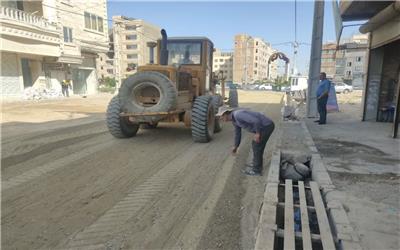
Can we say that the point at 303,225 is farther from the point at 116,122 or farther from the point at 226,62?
the point at 226,62

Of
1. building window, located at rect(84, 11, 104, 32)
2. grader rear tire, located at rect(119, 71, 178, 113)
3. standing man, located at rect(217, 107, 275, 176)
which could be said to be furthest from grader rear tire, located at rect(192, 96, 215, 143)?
building window, located at rect(84, 11, 104, 32)

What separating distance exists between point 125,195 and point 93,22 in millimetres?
26932

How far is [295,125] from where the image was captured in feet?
30.7

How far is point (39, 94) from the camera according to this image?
72.1 ft

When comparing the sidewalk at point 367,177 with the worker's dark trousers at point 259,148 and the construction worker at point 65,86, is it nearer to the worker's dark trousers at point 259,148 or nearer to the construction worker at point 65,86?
the worker's dark trousers at point 259,148

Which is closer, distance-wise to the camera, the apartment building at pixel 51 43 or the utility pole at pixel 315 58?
the utility pole at pixel 315 58

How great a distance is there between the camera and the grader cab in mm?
6754

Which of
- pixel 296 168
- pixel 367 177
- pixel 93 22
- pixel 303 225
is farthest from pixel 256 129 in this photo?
pixel 93 22

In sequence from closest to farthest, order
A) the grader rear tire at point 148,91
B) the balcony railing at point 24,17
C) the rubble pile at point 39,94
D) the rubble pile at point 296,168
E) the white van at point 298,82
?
the rubble pile at point 296,168 < the grader rear tire at point 148,91 < the balcony railing at point 24,17 < the rubble pile at point 39,94 < the white van at point 298,82

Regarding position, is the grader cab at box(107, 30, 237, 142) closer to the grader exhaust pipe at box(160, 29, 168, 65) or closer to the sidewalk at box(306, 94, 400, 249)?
the grader exhaust pipe at box(160, 29, 168, 65)

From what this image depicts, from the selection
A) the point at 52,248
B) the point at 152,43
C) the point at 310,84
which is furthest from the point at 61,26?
the point at 52,248

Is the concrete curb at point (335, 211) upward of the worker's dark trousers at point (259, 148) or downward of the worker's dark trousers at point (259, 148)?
downward

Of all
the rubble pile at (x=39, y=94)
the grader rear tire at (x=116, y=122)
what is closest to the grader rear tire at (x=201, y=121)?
the grader rear tire at (x=116, y=122)

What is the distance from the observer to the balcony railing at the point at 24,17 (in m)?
18.1
